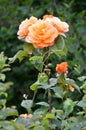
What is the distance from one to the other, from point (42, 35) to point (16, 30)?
236 centimetres

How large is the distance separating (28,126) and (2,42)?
242cm

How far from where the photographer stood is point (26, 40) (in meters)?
1.68

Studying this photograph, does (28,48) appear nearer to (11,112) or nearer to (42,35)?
(42,35)

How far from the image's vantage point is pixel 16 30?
4.01 metres

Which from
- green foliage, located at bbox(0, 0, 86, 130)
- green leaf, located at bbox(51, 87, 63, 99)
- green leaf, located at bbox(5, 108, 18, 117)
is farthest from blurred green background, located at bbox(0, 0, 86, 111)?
green leaf, located at bbox(5, 108, 18, 117)

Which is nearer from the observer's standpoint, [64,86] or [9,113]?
[9,113]

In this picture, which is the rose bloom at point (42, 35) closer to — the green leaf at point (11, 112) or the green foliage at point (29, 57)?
the green leaf at point (11, 112)

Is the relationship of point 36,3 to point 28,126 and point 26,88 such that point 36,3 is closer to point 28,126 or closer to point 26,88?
point 26,88

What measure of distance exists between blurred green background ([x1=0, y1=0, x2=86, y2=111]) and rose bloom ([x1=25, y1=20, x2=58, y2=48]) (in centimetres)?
166

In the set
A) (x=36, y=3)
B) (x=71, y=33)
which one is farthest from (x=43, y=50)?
(x=36, y=3)

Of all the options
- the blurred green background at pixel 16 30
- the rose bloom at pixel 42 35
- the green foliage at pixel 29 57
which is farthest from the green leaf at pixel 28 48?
the blurred green background at pixel 16 30

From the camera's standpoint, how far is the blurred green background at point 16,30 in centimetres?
350

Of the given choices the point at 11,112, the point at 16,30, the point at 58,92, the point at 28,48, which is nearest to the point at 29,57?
the point at 58,92

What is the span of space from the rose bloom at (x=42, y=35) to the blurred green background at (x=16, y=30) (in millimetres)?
1656
